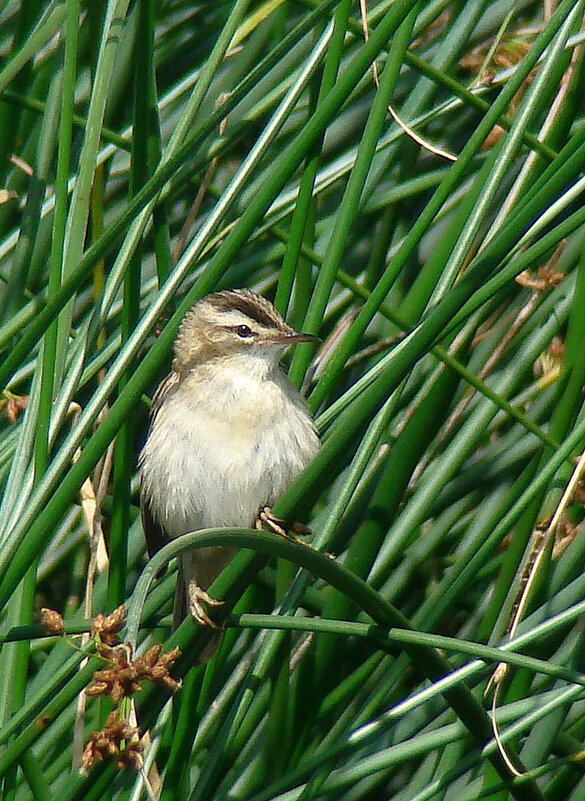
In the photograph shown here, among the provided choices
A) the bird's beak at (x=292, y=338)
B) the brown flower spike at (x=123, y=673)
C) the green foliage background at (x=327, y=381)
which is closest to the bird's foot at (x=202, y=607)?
the green foliage background at (x=327, y=381)

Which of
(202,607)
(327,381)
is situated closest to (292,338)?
(327,381)

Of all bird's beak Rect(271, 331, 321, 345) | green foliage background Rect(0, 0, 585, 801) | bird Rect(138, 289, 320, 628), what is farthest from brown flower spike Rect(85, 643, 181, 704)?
bird Rect(138, 289, 320, 628)

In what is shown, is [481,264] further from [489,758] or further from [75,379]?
[489,758]

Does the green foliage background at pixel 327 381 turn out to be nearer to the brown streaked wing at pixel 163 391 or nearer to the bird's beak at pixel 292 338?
the bird's beak at pixel 292 338

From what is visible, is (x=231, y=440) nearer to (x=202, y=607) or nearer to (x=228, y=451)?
(x=228, y=451)

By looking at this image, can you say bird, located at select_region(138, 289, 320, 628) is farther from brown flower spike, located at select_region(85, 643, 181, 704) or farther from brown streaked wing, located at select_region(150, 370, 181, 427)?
brown flower spike, located at select_region(85, 643, 181, 704)

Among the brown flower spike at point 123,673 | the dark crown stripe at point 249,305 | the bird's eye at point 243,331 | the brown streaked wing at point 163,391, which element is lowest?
the brown streaked wing at point 163,391
